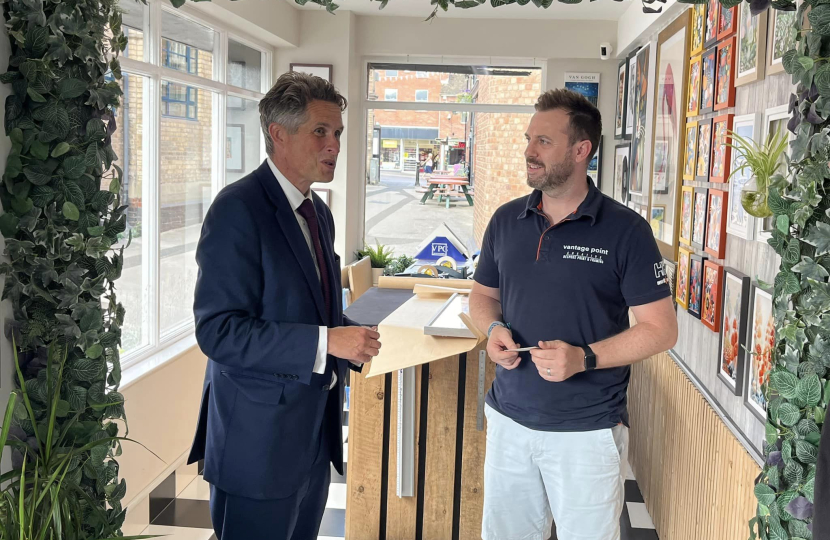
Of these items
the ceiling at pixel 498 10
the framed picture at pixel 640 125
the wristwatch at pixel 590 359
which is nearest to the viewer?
the wristwatch at pixel 590 359

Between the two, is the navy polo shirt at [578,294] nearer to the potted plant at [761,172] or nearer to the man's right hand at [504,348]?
the man's right hand at [504,348]

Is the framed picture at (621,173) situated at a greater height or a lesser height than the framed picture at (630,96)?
lesser

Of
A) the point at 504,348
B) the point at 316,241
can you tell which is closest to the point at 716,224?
the point at 504,348

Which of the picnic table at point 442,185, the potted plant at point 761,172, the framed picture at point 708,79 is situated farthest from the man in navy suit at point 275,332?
the picnic table at point 442,185

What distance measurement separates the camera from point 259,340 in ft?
5.84

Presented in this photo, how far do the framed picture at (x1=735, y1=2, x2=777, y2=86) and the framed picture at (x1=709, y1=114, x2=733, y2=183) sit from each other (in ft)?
0.61

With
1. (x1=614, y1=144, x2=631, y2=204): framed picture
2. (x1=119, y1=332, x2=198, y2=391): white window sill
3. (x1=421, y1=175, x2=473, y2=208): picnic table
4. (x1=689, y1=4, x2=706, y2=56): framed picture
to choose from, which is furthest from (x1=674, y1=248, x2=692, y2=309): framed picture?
(x1=421, y1=175, x2=473, y2=208): picnic table

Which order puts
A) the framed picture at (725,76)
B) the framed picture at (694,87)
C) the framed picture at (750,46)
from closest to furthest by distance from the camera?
the framed picture at (750,46) < the framed picture at (725,76) < the framed picture at (694,87)

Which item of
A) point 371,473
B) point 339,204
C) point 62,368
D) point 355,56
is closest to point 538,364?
point 62,368

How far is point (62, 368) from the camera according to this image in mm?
1663

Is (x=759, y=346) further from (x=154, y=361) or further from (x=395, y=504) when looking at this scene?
(x=154, y=361)

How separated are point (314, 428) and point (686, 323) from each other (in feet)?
7.12

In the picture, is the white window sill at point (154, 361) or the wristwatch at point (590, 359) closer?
the wristwatch at point (590, 359)

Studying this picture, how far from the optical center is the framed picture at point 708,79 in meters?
3.08
